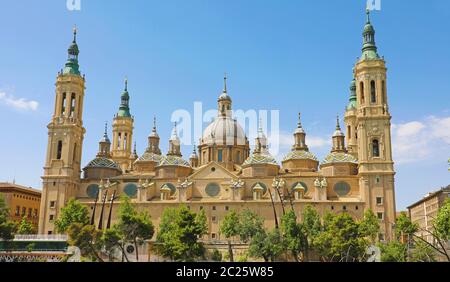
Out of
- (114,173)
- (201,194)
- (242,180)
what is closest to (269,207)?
(242,180)

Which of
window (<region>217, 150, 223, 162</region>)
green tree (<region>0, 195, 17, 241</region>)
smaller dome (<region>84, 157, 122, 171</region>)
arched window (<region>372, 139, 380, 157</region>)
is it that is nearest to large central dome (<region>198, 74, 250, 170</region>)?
window (<region>217, 150, 223, 162</region>)

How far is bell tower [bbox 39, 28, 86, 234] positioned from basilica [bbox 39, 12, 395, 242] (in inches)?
5.8

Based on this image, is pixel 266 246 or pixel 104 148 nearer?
pixel 266 246

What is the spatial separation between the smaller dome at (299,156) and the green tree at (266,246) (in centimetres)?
2382

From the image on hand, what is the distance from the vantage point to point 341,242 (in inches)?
1850

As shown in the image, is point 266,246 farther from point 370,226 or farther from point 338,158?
point 338,158

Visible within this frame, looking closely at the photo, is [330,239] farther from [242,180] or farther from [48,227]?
[48,227]

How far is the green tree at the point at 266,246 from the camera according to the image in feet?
152

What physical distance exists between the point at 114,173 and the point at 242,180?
21284 millimetres

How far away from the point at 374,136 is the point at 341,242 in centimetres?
2092

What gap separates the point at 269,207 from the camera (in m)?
62.9

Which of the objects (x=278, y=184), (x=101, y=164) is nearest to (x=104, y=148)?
(x=101, y=164)

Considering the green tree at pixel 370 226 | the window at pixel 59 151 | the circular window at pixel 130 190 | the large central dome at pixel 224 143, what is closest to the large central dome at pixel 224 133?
the large central dome at pixel 224 143

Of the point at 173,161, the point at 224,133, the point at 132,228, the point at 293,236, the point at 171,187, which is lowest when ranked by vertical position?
the point at 293,236
